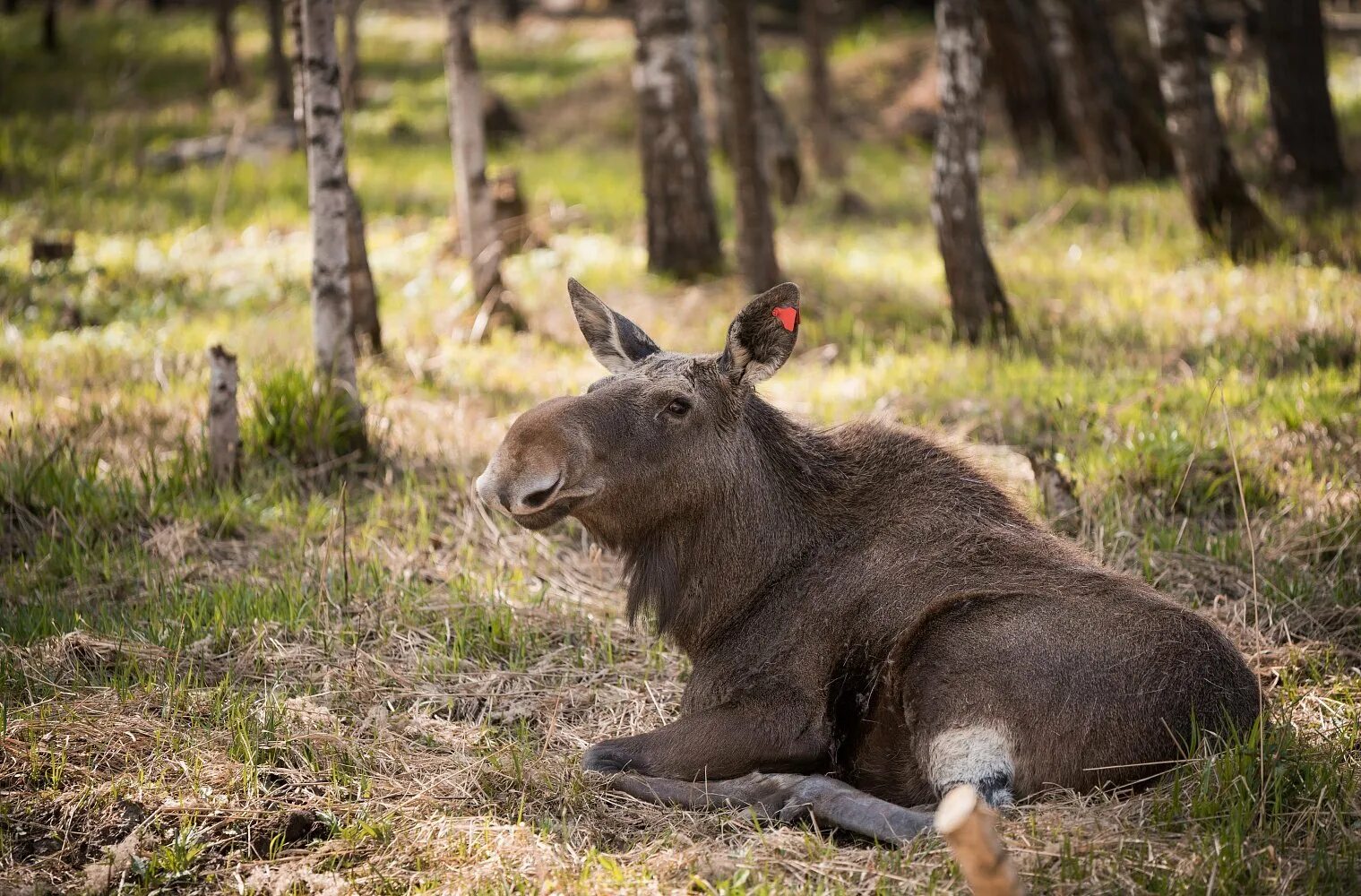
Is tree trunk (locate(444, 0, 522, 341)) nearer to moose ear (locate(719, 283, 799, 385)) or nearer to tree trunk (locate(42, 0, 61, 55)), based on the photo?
moose ear (locate(719, 283, 799, 385))

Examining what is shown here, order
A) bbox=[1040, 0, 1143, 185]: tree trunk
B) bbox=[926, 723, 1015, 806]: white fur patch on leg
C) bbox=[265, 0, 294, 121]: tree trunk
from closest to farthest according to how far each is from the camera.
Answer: bbox=[926, 723, 1015, 806]: white fur patch on leg
bbox=[1040, 0, 1143, 185]: tree trunk
bbox=[265, 0, 294, 121]: tree trunk

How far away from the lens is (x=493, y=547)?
6.98m

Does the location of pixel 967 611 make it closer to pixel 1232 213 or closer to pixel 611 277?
pixel 611 277

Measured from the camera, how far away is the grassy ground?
13.2 ft

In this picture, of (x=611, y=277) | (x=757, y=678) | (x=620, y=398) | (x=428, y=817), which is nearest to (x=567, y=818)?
(x=428, y=817)

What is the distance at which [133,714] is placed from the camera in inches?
190

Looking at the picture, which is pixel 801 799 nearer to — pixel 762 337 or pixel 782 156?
pixel 762 337

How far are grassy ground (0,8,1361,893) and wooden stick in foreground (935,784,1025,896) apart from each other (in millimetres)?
865

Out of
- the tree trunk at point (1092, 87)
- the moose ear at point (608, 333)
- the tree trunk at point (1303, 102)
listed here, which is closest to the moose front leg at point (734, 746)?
the moose ear at point (608, 333)

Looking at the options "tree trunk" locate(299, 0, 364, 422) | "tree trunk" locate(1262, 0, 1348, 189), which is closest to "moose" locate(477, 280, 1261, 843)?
"tree trunk" locate(299, 0, 364, 422)

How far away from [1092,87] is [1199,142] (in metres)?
4.60

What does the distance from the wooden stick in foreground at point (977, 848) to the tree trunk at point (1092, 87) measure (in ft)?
45.6

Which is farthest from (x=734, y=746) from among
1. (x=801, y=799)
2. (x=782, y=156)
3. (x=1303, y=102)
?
(x=782, y=156)

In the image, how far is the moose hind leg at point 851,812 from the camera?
412cm
